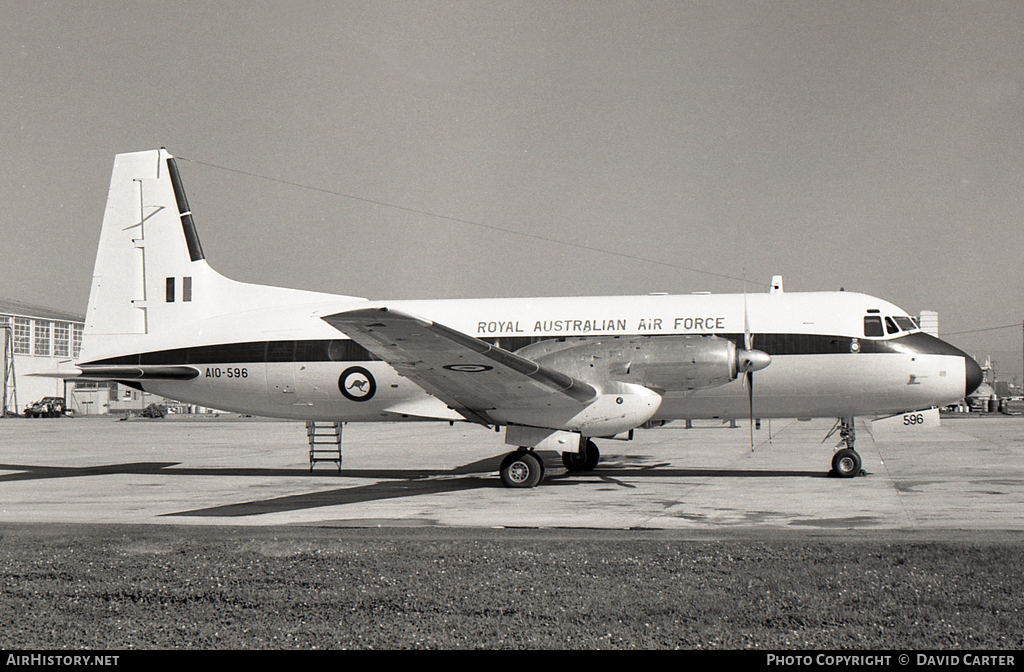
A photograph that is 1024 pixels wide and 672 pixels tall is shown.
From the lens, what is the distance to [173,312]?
21266mm

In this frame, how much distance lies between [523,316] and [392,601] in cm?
1212

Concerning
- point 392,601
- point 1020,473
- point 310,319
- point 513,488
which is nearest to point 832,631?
point 392,601

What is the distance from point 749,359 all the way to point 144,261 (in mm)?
15272

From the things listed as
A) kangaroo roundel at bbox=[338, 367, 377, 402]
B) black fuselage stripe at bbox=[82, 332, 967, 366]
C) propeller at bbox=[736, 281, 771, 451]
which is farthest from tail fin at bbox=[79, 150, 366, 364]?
propeller at bbox=[736, 281, 771, 451]

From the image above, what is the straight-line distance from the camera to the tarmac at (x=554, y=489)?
490 inches

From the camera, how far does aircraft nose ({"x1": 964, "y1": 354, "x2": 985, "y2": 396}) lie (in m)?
17.8

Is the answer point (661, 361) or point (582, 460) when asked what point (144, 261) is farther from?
point (661, 361)

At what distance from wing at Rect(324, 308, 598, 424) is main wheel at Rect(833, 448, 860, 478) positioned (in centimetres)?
567

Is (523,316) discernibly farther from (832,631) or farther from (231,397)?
(832,631)

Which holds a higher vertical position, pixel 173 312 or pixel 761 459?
pixel 173 312

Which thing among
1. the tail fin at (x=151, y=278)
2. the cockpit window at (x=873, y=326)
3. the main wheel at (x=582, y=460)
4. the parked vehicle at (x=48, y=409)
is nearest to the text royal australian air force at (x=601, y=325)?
the cockpit window at (x=873, y=326)

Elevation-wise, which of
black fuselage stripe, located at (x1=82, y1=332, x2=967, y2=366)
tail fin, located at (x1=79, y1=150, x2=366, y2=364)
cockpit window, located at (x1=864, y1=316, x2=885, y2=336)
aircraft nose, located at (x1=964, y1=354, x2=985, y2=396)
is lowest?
aircraft nose, located at (x1=964, y1=354, x2=985, y2=396)

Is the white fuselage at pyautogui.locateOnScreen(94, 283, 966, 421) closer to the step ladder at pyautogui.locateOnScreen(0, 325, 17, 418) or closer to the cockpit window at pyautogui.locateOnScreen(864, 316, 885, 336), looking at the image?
the cockpit window at pyautogui.locateOnScreen(864, 316, 885, 336)

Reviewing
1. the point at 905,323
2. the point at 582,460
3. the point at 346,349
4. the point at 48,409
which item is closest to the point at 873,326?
the point at 905,323
